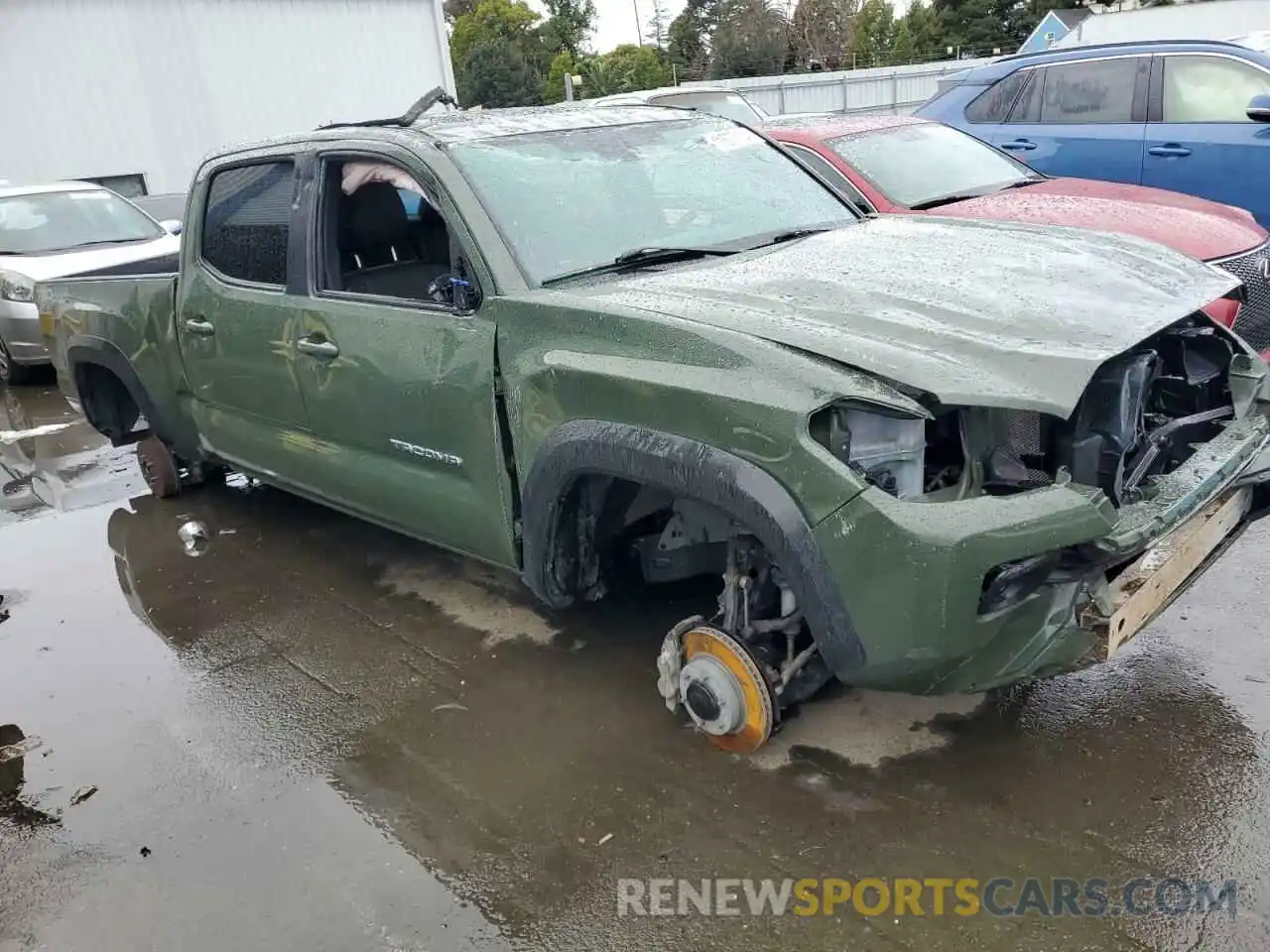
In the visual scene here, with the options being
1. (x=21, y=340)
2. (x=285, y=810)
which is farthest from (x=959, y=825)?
(x=21, y=340)

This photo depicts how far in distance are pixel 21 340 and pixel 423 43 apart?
15.7 m

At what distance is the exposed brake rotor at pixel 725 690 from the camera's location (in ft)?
9.62

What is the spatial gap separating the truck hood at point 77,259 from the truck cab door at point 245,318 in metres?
4.42

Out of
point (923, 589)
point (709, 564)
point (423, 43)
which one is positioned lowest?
point (709, 564)

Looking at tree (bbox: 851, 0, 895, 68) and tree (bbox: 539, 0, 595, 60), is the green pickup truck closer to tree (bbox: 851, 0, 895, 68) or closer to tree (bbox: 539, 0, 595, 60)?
tree (bbox: 851, 0, 895, 68)

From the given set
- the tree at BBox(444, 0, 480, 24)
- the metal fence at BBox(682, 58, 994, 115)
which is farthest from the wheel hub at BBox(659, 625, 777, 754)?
the tree at BBox(444, 0, 480, 24)

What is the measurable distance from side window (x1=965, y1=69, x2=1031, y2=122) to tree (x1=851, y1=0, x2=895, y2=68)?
46000 mm

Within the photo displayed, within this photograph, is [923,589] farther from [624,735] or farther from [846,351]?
[624,735]

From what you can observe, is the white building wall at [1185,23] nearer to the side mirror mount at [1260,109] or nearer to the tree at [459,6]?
the side mirror mount at [1260,109]

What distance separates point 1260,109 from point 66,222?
9.50 m

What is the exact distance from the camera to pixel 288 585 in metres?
4.64

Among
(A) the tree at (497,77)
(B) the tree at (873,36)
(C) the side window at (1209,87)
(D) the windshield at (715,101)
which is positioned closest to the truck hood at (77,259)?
(D) the windshield at (715,101)

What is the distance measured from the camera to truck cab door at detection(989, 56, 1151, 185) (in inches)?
285

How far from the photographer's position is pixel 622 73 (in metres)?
53.7
